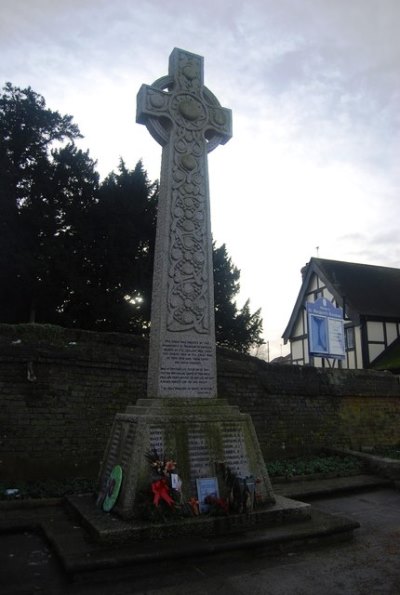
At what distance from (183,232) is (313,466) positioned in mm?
5975

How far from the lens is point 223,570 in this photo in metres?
3.74

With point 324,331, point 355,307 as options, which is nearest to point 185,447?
point 324,331

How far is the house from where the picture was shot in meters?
20.1

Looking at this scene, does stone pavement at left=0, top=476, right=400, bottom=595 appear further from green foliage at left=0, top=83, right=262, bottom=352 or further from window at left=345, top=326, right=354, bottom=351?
window at left=345, top=326, right=354, bottom=351

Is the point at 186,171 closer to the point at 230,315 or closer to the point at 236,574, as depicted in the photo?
the point at 236,574

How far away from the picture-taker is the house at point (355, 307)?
2011 cm

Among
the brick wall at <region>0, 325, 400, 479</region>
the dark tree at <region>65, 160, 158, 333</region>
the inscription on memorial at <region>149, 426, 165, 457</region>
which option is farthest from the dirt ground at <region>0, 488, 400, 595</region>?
the dark tree at <region>65, 160, 158, 333</region>

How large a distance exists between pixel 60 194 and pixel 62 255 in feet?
12.4

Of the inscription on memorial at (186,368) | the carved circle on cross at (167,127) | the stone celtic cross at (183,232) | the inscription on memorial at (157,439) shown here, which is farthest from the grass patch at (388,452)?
the carved circle on cross at (167,127)

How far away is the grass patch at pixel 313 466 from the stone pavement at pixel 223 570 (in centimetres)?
372

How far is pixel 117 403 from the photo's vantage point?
27.5ft

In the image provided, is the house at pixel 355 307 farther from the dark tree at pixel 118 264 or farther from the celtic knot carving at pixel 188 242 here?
the celtic knot carving at pixel 188 242

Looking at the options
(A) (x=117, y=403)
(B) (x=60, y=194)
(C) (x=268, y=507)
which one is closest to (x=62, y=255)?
(B) (x=60, y=194)

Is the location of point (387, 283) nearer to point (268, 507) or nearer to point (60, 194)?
point (60, 194)
